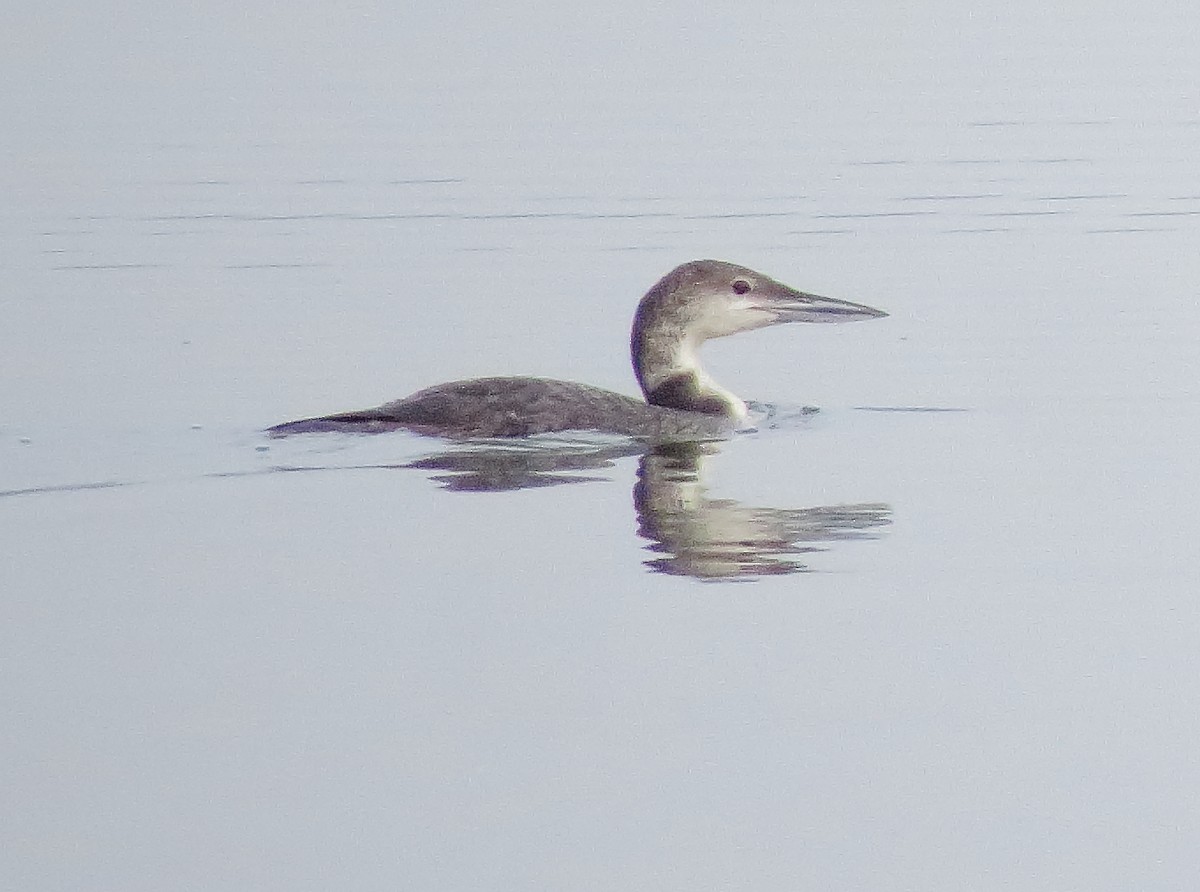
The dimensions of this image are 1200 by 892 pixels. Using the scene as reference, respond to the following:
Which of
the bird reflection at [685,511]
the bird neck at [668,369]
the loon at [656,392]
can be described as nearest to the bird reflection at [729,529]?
the bird reflection at [685,511]

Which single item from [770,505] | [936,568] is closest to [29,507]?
[770,505]

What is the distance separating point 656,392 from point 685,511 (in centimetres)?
172

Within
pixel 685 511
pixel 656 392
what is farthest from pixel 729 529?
pixel 656 392

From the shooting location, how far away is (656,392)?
8570mm

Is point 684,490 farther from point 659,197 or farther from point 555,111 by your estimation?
point 555,111

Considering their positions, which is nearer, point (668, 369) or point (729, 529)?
point (729, 529)

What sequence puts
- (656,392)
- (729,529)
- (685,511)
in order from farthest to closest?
(656,392)
(685,511)
(729,529)

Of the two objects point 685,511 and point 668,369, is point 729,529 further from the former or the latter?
point 668,369

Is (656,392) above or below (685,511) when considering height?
above

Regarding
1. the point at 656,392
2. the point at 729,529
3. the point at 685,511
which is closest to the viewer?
the point at 729,529

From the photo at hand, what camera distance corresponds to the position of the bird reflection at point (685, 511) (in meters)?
6.29

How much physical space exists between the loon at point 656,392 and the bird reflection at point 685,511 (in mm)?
103

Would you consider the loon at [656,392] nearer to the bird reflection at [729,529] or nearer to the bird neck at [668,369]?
the bird neck at [668,369]

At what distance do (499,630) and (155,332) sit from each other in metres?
4.31
